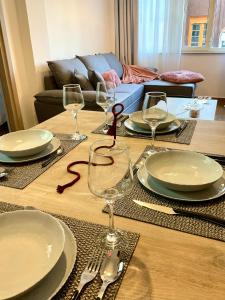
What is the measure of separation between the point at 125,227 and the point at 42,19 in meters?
2.92

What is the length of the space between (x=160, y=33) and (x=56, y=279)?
4908 millimetres

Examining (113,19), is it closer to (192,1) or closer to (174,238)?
(192,1)

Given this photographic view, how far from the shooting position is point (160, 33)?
15.4 feet

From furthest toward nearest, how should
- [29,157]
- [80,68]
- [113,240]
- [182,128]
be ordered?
[80,68], [182,128], [29,157], [113,240]

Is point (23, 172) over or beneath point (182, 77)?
over

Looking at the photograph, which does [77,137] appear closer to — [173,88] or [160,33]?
[173,88]

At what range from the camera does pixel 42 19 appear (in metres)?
2.90

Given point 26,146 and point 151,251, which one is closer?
point 151,251

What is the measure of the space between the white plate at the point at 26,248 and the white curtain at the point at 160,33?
4.74 meters

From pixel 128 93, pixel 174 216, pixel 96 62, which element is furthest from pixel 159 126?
pixel 96 62

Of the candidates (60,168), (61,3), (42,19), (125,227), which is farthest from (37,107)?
(125,227)

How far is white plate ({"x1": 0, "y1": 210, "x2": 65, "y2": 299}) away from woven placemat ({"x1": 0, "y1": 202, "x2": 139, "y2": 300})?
0.05m

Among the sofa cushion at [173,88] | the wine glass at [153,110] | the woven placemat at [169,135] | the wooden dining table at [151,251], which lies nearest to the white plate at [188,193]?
the wooden dining table at [151,251]

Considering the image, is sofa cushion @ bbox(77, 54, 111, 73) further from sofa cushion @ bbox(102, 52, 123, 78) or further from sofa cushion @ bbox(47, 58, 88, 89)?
sofa cushion @ bbox(47, 58, 88, 89)
